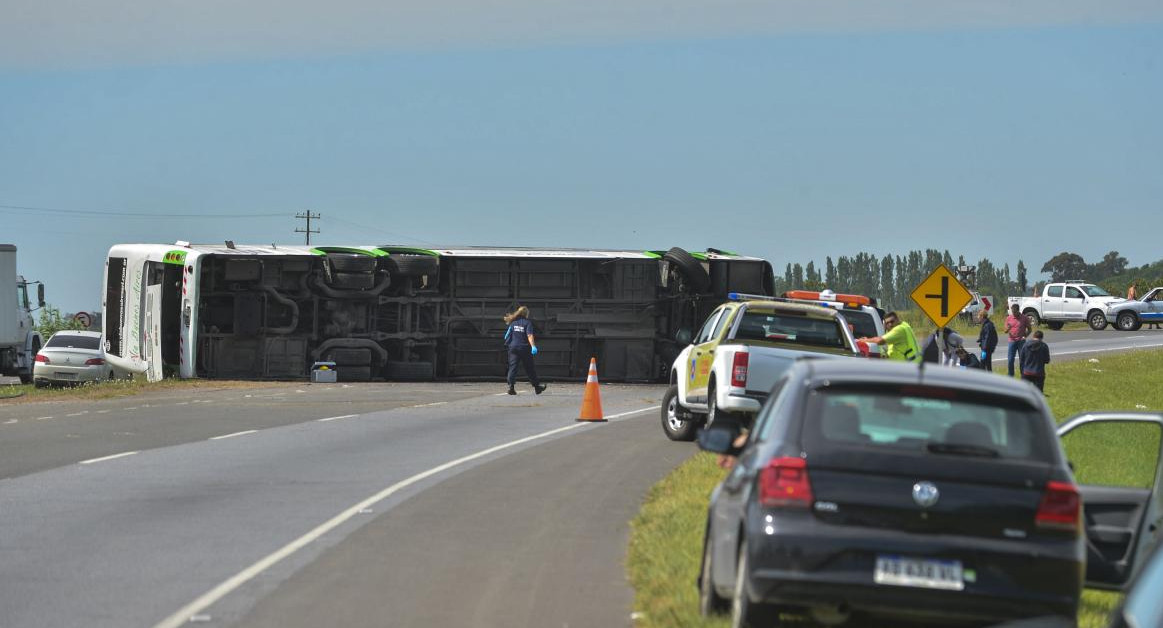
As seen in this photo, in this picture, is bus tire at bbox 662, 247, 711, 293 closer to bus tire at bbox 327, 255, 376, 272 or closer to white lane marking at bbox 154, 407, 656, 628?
bus tire at bbox 327, 255, 376, 272

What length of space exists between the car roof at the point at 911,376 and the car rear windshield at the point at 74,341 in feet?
119

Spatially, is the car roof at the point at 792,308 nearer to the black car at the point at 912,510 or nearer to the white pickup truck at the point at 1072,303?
the black car at the point at 912,510

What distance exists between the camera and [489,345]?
3659cm

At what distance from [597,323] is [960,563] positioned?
2906cm

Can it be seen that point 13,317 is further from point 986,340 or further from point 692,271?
point 986,340

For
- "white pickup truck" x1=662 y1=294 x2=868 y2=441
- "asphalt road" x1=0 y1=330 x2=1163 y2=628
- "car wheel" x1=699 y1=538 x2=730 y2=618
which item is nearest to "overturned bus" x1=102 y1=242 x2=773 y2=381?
"asphalt road" x1=0 y1=330 x2=1163 y2=628

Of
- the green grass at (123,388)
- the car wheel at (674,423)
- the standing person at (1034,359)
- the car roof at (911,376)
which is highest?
the car roof at (911,376)

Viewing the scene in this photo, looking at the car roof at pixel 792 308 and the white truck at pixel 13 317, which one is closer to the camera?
the car roof at pixel 792 308

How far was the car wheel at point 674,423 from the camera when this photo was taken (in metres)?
20.7

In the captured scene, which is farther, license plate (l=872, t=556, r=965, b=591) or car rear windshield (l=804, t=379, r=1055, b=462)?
car rear windshield (l=804, t=379, r=1055, b=462)

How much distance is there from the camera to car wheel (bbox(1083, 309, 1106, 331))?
64250mm

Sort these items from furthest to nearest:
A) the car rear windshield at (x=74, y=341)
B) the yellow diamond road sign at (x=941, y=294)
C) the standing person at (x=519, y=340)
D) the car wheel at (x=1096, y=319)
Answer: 1. the car wheel at (x=1096, y=319)
2. the car rear windshield at (x=74, y=341)
3. the standing person at (x=519, y=340)
4. the yellow diamond road sign at (x=941, y=294)

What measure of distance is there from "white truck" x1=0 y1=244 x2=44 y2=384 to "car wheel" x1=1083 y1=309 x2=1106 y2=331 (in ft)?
137

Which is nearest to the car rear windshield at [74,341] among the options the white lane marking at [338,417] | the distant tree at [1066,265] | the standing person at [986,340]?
the white lane marking at [338,417]
